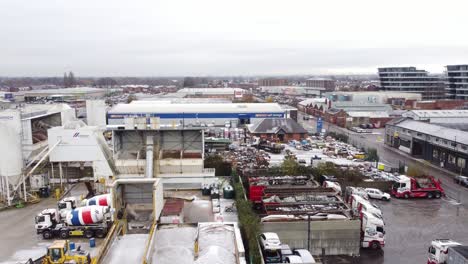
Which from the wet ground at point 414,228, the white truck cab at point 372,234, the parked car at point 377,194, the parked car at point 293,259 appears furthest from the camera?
the parked car at point 377,194

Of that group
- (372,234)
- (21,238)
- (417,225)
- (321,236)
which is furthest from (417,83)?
(21,238)

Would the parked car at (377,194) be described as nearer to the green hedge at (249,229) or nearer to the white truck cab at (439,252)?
the white truck cab at (439,252)

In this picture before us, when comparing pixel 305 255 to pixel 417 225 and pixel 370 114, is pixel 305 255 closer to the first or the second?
pixel 417 225

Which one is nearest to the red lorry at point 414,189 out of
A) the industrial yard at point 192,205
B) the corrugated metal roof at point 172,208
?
the industrial yard at point 192,205

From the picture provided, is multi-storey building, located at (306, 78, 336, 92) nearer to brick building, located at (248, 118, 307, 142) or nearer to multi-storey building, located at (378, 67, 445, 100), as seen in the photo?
multi-storey building, located at (378, 67, 445, 100)

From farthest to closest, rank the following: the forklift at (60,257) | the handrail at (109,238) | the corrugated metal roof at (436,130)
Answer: the corrugated metal roof at (436,130), the forklift at (60,257), the handrail at (109,238)

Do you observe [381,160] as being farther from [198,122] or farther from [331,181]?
[198,122]
